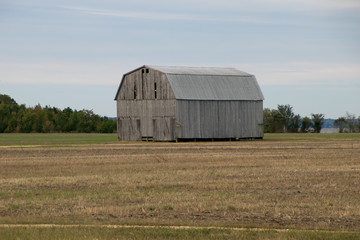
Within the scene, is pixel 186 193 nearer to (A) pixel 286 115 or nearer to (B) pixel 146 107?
(B) pixel 146 107

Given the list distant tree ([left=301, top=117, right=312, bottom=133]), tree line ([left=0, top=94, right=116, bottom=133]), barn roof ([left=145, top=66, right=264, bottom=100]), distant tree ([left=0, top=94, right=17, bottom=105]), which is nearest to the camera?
barn roof ([left=145, top=66, right=264, bottom=100])

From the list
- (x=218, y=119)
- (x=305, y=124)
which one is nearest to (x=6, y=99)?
(x=305, y=124)

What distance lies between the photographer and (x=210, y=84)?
77.5 meters

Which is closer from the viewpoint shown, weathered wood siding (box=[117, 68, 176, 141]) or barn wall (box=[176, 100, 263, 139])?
barn wall (box=[176, 100, 263, 139])

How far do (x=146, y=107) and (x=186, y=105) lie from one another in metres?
4.78

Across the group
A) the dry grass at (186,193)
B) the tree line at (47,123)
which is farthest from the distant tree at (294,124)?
the dry grass at (186,193)

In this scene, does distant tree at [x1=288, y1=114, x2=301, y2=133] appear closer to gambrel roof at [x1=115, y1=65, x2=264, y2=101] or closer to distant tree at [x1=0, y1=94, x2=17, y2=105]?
gambrel roof at [x1=115, y1=65, x2=264, y2=101]

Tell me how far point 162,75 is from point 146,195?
174ft

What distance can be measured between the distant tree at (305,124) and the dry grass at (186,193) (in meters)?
73.0

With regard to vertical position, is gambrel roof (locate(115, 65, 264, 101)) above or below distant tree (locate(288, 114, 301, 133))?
above

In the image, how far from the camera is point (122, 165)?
3653 cm

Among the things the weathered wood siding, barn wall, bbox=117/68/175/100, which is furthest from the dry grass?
barn wall, bbox=117/68/175/100

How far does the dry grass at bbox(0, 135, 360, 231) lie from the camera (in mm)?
18062

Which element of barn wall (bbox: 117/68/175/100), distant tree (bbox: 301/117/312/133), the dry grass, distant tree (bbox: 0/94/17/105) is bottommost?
the dry grass
